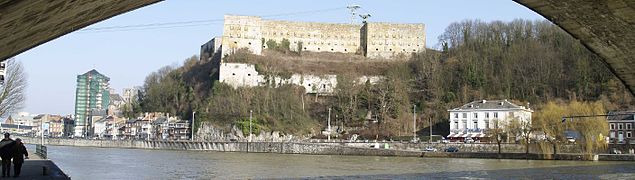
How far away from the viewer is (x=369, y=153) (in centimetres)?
5700

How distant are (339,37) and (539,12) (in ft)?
276

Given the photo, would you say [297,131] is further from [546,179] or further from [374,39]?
[546,179]

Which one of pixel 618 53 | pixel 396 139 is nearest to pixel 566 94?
pixel 396 139

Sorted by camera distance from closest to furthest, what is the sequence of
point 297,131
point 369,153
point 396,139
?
1. point 369,153
2. point 396,139
3. point 297,131

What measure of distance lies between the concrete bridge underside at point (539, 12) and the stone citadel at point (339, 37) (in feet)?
257

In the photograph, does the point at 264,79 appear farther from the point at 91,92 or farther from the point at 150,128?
the point at 91,92

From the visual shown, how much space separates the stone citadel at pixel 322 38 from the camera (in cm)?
8525

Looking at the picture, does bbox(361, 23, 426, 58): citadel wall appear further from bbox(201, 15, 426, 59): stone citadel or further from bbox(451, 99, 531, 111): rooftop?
bbox(451, 99, 531, 111): rooftop

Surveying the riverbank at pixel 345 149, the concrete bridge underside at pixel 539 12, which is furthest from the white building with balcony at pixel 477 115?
the concrete bridge underside at pixel 539 12

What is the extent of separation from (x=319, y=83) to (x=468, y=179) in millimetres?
59108

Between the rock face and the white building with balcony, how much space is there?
1806cm

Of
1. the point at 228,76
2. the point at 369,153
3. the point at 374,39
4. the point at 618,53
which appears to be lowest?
the point at 369,153

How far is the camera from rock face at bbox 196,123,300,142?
72.2 meters

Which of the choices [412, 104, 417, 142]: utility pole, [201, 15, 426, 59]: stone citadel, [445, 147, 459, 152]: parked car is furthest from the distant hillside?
[445, 147, 459, 152]: parked car
